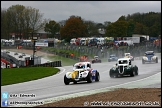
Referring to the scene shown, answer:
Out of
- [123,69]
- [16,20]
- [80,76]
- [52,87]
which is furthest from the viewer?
[16,20]

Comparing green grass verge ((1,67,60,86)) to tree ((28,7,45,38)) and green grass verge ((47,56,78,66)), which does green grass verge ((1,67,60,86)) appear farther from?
tree ((28,7,45,38))

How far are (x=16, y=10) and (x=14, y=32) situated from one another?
7.87 meters

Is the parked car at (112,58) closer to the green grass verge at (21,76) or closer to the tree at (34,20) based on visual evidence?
the green grass verge at (21,76)

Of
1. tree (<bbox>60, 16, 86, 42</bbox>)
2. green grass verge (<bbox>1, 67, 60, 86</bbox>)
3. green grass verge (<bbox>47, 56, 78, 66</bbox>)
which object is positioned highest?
tree (<bbox>60, 16, 86, 42</bbox>)

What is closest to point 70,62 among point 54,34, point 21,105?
point 21,105

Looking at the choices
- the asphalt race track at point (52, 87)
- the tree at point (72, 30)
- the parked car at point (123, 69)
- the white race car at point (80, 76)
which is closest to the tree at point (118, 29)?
the tree at point (72, 30)

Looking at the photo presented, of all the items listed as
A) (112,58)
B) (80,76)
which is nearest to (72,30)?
(112,58)

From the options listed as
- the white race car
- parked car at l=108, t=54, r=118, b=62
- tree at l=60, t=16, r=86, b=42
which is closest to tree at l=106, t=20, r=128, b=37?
tree at l=60, t=16, r=86, b=42

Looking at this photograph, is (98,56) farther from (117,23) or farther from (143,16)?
(143,16)

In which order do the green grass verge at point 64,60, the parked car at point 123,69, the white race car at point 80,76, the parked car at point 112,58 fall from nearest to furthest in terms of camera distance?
the white race car at point 80,76
the parked car at point 123,69
the green grass verge at point 64,60
the parked car at point 112,58

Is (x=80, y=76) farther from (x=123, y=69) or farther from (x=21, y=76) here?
(x=21, y=76)

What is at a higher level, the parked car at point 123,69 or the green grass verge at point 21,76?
the parked car at point 123,69

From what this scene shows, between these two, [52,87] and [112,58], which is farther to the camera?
[112,58]

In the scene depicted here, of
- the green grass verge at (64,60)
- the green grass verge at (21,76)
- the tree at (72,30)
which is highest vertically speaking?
the tree at (72,30)
